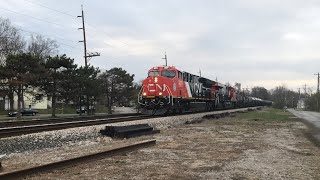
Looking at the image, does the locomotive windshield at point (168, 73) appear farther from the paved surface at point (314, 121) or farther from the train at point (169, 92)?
the paved surface at point (314, 121)

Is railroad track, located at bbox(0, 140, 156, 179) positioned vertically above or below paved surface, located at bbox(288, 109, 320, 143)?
above

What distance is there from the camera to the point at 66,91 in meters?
45.6

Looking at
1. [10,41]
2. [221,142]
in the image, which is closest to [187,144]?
[221,142]

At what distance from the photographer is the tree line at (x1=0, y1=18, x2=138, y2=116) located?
131 ft

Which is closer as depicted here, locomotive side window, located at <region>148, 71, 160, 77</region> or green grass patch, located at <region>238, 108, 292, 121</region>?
locomotive side window, located at <region>148, 71, 160, 77</region>

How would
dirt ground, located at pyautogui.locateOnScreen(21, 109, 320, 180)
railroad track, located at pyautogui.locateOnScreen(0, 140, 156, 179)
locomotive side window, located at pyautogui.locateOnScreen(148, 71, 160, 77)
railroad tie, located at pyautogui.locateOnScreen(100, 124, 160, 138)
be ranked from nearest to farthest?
railroad track, located at pyautogui.locateOnScreen(0, 140, 156, 179), dirt ground, located at pyautogui.locateOnScreen(21, 109, 320, 180), railroad tie, located at pyautogui.locateOnScreen(100, 124, 160, 138), locomotive side window, located at pyautogui.locateOnScreen(148, 71, 160, 77)

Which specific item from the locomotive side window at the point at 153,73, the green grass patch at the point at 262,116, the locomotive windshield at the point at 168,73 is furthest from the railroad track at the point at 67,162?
the green grass patch at the point at 262,116

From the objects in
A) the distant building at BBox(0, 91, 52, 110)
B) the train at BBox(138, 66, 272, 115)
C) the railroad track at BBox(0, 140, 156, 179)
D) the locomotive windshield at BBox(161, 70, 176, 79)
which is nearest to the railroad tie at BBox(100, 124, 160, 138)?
the railroad track at BBox(0, 140, 156, 179)

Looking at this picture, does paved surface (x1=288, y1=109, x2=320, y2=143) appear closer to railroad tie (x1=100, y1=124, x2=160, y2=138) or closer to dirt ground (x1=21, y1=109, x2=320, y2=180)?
dirt ground (x1=21, y1=109, x2=320, y2=180)

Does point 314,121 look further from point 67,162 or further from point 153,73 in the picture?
point 67,162

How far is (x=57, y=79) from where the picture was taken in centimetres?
4453

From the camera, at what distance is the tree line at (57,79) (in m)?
40.0

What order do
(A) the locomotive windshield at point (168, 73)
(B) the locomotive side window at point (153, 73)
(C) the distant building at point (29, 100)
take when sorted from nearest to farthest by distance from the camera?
(A) the locomotive windshield at point (168, 73) → (B) the locomotive side window at point (153, 73) → (C) the distant building at point (29, 100)

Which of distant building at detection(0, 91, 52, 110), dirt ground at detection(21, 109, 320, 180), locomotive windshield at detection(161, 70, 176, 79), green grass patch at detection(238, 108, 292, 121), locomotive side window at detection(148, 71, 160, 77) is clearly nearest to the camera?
dirt ground at detection(21, 109, 320, 180)
